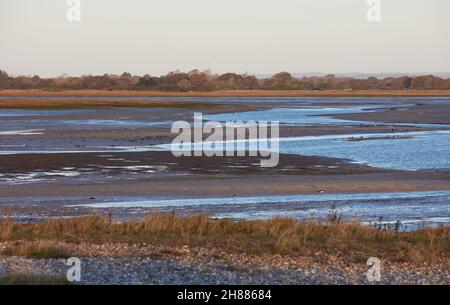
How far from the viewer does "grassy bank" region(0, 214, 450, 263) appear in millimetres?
13945

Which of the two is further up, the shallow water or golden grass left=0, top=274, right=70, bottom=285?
golden grass left=0, top=274, right=70, bottom=285

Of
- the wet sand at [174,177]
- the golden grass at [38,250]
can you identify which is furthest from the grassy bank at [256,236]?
the wet sand at [174,177]

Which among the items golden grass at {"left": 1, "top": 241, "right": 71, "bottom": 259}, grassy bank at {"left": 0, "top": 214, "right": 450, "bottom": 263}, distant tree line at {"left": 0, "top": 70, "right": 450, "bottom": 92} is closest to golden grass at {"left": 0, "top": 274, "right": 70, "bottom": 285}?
golden grass at {"left": 1, "top": 241, "right": 71, "bottom": 259}

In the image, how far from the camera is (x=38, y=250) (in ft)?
44.1

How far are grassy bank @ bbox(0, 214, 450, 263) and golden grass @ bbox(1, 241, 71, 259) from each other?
1052 mm

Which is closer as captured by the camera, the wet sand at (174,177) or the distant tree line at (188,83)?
the wet sand at (174,177)

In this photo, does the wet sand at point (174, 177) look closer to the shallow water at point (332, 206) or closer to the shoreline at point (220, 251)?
the shallow water at point (332, 206)

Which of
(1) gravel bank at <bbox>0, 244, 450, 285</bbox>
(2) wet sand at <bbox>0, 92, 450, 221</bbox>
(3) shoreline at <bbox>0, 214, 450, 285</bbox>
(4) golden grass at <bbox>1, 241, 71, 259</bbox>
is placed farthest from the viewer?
(2) wet sand at <bbox>0, 92, 450, 221</bbox>

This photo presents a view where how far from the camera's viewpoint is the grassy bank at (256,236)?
13.9 m

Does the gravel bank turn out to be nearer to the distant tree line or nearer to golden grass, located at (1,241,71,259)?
golden grass, located at (1,241,71,259)

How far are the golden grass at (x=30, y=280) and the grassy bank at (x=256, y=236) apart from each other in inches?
139

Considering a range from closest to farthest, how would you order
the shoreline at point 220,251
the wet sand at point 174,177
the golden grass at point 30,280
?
the golden grass at point 30,280
the shoreline at point 220,251
the wet sand at point 174,177

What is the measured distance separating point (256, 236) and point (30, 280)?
5.29 m

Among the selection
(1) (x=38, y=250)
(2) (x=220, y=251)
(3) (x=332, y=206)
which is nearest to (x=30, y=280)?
(1) (x=38, y=250)
